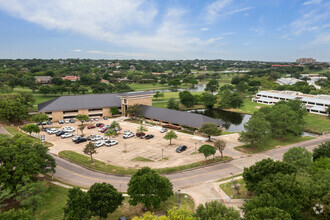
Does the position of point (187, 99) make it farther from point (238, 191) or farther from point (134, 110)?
point (238, 191)

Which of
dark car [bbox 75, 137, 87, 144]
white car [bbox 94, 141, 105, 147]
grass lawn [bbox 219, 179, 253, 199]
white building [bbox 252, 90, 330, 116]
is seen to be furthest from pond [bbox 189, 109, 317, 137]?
dark car [bbox 75, 137, 87, 144]

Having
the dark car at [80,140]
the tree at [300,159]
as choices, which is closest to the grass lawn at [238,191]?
the tree at [300,159]

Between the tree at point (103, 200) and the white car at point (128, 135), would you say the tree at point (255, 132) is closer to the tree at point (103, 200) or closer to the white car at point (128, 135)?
the white car at point (128, 135)

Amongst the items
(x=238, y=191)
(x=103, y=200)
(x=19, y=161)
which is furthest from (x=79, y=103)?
(x=238, y=191)

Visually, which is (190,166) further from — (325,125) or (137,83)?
(137,83)

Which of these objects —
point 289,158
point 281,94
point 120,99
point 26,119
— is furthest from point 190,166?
point 281,94

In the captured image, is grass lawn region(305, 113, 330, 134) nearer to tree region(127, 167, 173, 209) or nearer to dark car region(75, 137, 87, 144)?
tree region(127, 167, 173, 209)
